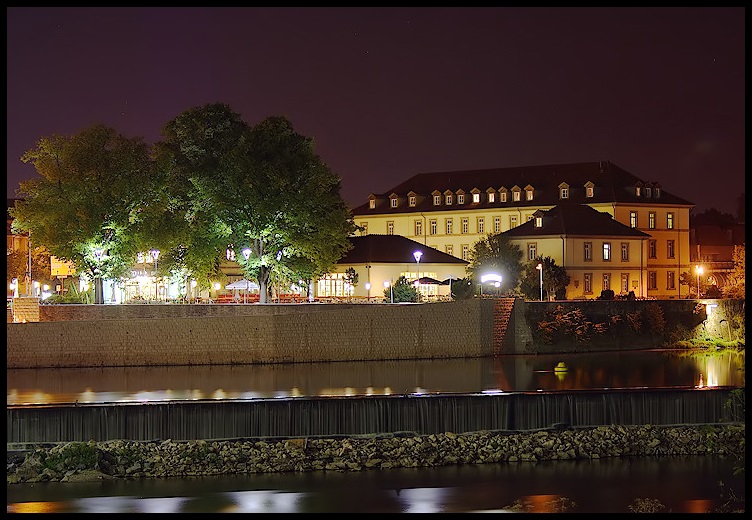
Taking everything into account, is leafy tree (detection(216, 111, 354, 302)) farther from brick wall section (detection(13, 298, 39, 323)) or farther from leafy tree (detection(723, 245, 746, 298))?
leafy tree (detection(723, 245, 746, 298))

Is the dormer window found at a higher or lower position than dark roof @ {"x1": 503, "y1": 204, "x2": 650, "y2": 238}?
higher

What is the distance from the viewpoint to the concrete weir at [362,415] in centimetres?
3528

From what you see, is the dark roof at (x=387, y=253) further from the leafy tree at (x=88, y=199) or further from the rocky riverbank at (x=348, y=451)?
the rocky riverbank at (x=348, y=451)

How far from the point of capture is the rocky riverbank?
32875 millimetres

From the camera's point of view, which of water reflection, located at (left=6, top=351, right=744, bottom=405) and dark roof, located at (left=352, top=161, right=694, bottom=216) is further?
dark roof, located at (left=352, top=161, right=694, bottom=216)

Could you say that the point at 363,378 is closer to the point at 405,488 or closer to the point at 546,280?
the point at 405,488

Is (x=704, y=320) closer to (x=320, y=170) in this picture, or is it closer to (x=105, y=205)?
(x=320, y=170)

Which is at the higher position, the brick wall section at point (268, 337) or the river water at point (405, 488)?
the brick wall section at point (268, 337)

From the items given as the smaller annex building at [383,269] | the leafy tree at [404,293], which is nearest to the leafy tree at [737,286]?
the smaller annex building at [383,269]

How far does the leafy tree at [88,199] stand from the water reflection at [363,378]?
7999 mm

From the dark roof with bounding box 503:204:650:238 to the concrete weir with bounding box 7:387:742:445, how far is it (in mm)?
39973

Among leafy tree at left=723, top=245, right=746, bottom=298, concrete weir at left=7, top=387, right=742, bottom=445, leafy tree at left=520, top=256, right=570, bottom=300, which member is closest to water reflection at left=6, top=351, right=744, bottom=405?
concrete weir at left=7, top=387, right=742, bottom=445

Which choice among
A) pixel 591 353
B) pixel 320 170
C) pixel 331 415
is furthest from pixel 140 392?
pixel 591 353

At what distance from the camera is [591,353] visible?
202 feet
